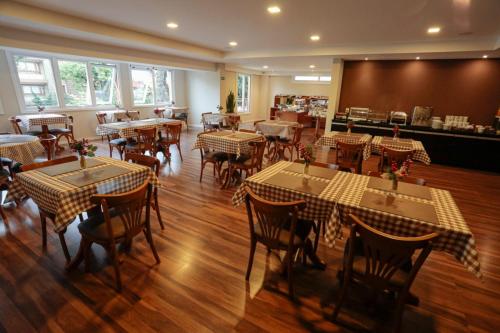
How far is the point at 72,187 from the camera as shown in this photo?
190cm

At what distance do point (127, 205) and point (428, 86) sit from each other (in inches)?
287

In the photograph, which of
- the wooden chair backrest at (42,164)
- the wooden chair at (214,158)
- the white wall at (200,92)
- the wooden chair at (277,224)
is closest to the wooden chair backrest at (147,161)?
the wooden chair backrest at (42,164)

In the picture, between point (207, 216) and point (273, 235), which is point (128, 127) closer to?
point (207, 216)

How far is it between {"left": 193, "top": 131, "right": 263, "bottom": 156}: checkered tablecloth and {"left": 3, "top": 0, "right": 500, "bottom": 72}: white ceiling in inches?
73.4

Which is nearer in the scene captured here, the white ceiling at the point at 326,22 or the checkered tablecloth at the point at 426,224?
the checkered tablecloth at the point at 426,224

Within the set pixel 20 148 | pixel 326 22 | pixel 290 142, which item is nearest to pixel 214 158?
pixel 290 142

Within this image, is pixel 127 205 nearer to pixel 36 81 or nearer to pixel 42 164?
pixel 42 164

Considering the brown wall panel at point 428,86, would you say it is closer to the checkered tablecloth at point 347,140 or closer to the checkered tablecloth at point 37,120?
the checkered tablecloth at point 347,140

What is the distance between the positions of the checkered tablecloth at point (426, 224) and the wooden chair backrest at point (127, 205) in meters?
1.42

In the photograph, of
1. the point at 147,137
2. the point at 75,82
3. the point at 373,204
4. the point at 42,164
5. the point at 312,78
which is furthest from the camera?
the point at 312,78

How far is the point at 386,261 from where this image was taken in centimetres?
149

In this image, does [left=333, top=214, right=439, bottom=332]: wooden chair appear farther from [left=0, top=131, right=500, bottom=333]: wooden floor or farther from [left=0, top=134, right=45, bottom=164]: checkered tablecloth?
[left=0, top=134, right=45, bottom=164]: checkered tablecloth

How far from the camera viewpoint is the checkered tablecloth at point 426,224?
1464mm

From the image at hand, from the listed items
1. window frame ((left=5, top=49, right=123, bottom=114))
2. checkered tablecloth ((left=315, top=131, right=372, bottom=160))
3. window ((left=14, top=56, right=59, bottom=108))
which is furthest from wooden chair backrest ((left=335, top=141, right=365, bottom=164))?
window ((left=14, top=56, right=59, bottom=108))
